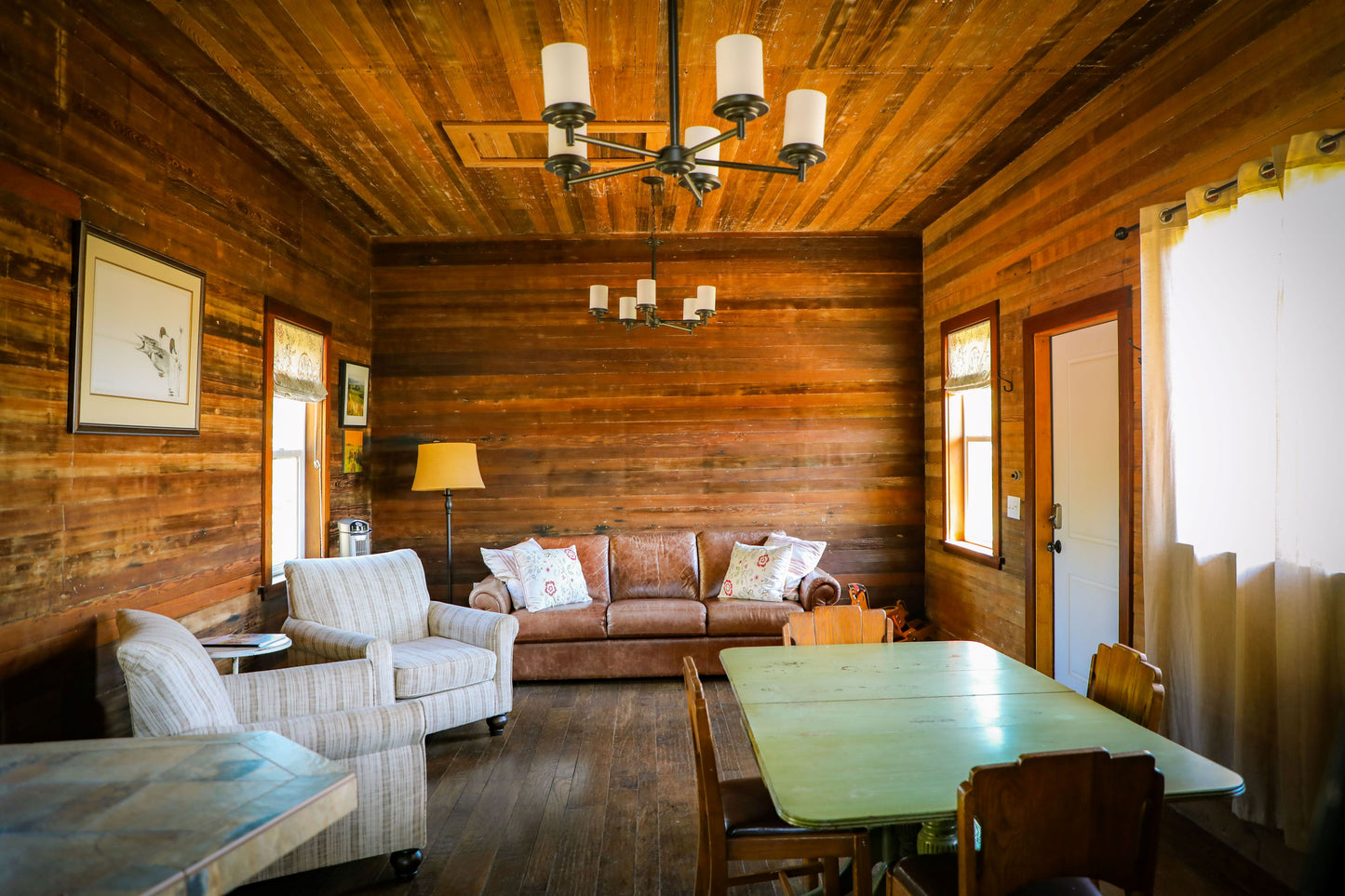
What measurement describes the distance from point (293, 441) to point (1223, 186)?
4822mm

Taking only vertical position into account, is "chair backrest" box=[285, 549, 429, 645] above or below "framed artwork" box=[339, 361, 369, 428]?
below

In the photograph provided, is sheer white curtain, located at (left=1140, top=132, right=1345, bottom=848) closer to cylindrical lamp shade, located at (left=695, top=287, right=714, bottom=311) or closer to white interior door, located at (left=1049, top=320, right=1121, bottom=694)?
white interior door, located at (left=1049, top=320, right=1121, bottom=694)

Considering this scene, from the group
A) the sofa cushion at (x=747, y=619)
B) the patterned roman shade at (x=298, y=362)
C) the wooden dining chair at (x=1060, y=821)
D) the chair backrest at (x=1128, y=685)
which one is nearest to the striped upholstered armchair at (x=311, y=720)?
the wooden dining chair at (x=1060, y=821)

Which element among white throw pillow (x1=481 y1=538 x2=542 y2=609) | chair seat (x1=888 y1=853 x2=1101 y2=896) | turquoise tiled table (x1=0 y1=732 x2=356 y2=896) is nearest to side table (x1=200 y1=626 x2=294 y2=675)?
turquoise tiled table (x1=0 y1=732 x2=356 y2=896)

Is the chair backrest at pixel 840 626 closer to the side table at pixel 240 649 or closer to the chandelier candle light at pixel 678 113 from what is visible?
the chandelier candle light at pixel 678 113

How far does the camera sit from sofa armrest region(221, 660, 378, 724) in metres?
2.57

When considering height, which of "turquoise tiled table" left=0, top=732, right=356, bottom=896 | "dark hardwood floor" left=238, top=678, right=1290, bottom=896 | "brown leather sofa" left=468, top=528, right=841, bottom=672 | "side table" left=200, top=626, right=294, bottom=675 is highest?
"turquoise tiled table" left=0, top=732, right=356, bottom=896

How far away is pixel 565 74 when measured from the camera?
1.91m

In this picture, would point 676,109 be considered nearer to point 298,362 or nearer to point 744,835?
point 744,835

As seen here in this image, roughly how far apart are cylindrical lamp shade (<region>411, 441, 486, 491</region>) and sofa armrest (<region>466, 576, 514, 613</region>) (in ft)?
2.25

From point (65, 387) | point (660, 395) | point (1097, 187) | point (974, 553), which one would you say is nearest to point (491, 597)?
point (660, 395)

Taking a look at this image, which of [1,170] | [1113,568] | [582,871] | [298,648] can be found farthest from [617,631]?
[1,170]

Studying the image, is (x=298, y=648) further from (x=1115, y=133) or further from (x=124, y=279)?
(x=1115, y=133)

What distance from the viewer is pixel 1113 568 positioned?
342 centimetres
